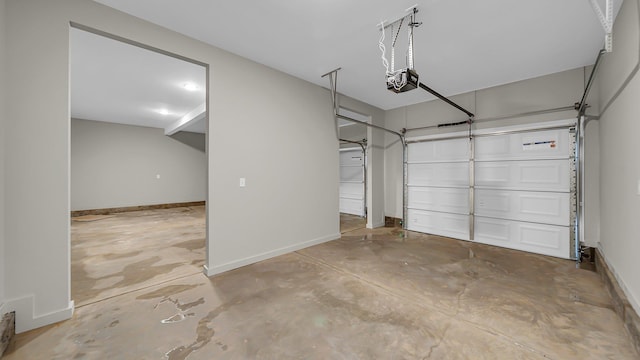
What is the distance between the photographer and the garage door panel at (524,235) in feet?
11.9

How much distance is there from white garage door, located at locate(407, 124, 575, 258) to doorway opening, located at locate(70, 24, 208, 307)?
426 cm

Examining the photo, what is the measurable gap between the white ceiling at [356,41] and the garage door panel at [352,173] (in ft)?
8.67

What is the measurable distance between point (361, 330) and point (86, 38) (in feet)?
14.8

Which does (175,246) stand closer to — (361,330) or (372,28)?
(361,330)

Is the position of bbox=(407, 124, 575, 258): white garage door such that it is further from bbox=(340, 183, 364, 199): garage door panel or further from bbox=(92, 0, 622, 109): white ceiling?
bbox=(340, 183, 364, 199): garage door panel

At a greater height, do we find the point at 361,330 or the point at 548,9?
the point at 548,9

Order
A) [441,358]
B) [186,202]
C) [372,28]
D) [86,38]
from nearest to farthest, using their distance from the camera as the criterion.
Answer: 1. [441,358]
2. [372,28]
3. [86,38]
4. [186,202]

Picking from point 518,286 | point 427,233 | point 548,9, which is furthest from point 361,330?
point 427,233

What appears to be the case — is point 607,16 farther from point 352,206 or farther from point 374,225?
point 352,206

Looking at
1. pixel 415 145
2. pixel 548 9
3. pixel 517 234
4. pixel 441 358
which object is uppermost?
pixel 548 9

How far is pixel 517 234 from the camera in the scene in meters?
4.00

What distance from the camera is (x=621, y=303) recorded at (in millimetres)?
2020

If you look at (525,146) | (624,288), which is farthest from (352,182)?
(624,288)

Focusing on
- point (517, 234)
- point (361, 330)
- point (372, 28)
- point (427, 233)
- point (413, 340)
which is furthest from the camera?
point (427, 233)
